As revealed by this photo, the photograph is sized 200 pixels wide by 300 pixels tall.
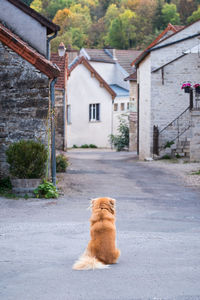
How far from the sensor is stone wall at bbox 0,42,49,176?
41.7 ft

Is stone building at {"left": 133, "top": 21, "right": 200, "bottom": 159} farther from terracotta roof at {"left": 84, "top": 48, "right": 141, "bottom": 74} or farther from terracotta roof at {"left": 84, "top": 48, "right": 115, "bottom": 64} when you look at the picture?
terracotta roof at {"left": 84, "top": 48, "right": 115, "bottom": 64}

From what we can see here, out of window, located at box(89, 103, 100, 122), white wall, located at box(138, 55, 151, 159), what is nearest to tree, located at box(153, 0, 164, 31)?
window, located at box(89, 103, 100, 122)

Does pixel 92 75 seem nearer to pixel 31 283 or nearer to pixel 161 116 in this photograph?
pixel 161 116

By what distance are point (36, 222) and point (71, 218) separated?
0.83 meters

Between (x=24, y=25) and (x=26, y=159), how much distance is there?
4.56 m

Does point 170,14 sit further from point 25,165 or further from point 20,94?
point 25,165

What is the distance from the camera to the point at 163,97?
2541 cm

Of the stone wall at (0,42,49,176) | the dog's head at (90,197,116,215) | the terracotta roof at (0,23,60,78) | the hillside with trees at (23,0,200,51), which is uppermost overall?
the hillside with trees at (23,0,200,51)

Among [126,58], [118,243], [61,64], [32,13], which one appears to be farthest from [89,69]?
[118,243]

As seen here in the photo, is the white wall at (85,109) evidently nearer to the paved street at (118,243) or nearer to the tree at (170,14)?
the paved street at (118,243)

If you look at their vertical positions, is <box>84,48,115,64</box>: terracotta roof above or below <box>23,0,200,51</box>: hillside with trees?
below

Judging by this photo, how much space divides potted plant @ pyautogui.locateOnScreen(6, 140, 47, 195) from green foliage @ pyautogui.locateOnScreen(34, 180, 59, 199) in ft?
0.39

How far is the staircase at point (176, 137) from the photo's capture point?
82.0ft

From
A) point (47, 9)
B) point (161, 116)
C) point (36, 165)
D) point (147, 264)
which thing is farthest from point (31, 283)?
point (47, 9)
